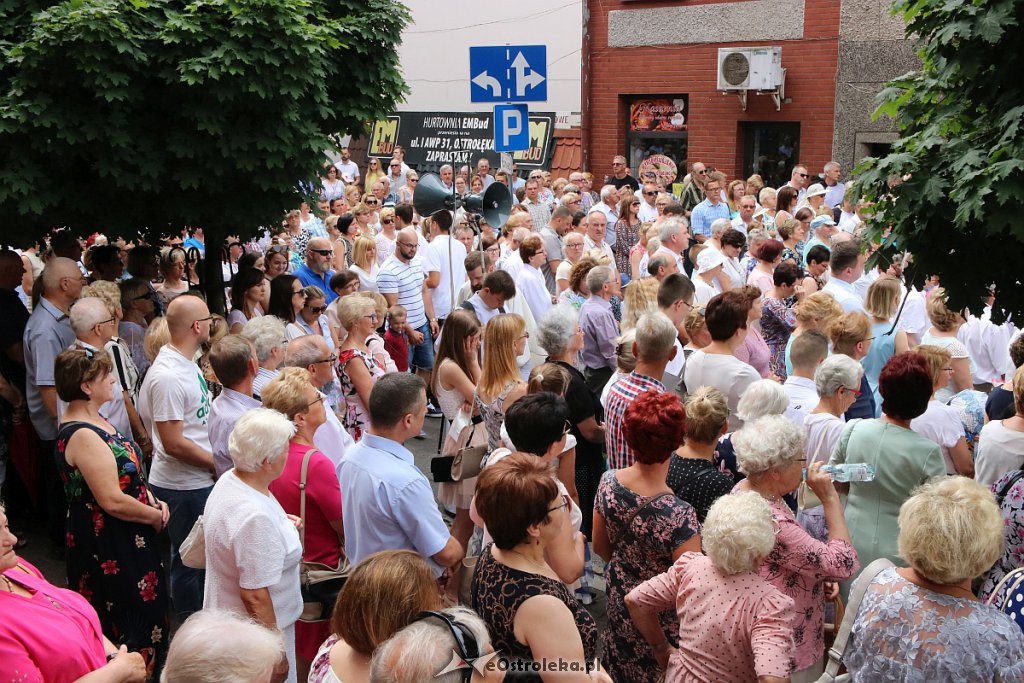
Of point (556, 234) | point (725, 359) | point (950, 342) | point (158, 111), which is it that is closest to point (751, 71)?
point (556, 234)

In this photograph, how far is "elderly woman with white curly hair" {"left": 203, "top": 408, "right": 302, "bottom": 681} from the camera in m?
3.85

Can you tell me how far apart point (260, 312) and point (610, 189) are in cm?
741

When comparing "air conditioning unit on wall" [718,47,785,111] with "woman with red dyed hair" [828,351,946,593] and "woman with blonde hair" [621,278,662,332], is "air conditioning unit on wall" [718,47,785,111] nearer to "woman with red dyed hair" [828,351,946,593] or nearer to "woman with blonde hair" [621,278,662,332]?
"woman with blonde hair" [621,278,662,332]

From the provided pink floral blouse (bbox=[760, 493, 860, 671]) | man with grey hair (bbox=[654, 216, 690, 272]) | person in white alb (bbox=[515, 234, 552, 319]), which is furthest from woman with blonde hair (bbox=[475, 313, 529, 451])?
man with grey hair (bbox=[654, 216, 690, 272])

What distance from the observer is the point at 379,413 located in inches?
164

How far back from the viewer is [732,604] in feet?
11.1

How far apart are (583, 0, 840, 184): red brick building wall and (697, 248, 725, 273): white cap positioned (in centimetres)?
1050

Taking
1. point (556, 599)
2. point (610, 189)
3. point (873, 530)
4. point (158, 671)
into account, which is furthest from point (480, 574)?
point (610, 189)

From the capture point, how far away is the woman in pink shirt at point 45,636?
117 inches

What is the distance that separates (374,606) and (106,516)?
7.49 feet

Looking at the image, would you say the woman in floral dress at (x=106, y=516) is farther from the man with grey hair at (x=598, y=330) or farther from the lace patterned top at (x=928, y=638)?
the man with grey hair at (x=598, y=330)

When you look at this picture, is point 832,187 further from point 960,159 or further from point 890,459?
point 960,159

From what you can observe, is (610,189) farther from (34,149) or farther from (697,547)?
(697,547)

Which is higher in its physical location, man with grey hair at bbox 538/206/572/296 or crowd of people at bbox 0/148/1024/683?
man with grey hair at bbox 538/206/572/296
